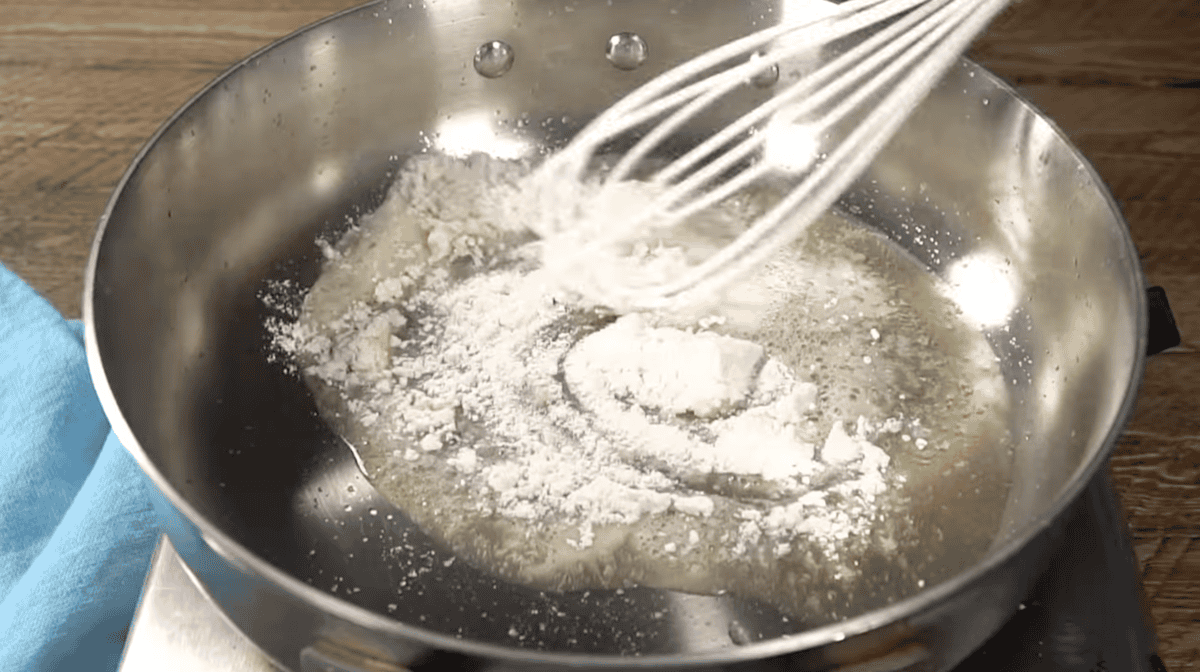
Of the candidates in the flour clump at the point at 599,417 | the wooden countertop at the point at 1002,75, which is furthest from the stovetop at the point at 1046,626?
the wooden countertop at the point at 1002,75

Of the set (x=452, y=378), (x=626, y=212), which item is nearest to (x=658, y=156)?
(x=626, y=212)

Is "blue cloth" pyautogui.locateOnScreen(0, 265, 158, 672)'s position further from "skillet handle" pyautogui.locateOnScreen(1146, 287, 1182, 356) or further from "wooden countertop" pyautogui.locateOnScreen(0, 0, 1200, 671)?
"skillet handle" pyautogui.locateOnScreen(1146, 287, 1182, 356)

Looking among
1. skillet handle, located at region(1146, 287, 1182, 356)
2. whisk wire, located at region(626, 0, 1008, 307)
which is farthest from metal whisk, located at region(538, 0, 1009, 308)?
skillet handle, located at region(1146, 287, 1182, 356)

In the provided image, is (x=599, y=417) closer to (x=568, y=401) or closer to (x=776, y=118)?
(x=568, y=401)

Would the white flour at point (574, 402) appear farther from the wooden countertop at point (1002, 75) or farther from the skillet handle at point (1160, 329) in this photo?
the wooden countertop at point (1002, 75)

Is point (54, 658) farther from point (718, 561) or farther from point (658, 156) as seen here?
point (658, 156)

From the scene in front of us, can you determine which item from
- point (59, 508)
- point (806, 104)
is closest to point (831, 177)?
point (806, 104)
